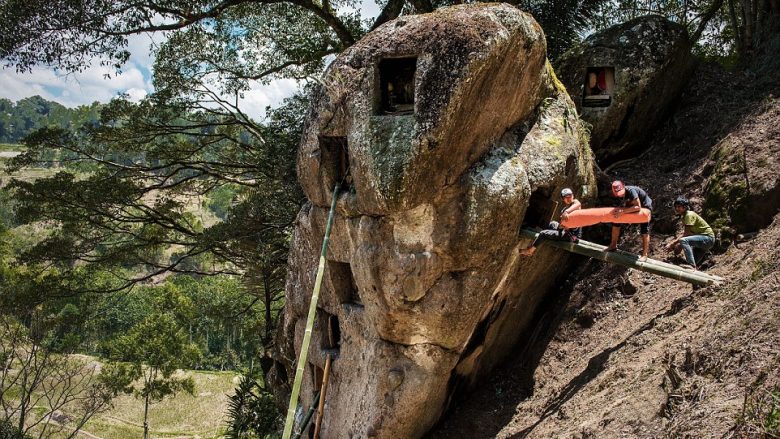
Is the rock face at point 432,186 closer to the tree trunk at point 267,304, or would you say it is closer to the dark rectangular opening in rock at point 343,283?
the dark rectangular opening in rock at point 343,283

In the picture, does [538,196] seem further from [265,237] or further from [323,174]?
[265,237]

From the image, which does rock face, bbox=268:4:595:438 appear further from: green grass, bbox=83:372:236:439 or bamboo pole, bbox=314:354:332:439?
green grass, bbox=83:372:236:439

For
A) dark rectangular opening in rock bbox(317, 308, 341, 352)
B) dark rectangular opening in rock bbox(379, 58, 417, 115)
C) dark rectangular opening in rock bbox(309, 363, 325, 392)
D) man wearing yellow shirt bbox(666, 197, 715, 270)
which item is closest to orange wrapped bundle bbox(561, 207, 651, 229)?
man wearing yellow shirt bbox(666, 197, 715, 270)

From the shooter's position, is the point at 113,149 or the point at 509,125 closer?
the point at 509,125

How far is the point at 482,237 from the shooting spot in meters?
8.78

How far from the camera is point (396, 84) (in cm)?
960

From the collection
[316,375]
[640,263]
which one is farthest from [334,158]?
[640,263]

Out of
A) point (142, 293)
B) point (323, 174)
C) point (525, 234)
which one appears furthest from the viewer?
point (142, 293)

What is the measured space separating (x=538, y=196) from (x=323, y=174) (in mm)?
3646

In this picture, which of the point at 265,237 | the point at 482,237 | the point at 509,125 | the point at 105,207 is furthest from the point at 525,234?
the point at 105,207

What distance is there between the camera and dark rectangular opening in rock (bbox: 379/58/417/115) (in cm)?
936

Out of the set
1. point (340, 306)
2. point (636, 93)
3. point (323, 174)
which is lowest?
point (340, 306)

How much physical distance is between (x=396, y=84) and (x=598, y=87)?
5.58 metres

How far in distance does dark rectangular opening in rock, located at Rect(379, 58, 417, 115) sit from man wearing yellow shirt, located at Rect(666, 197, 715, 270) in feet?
14.8
